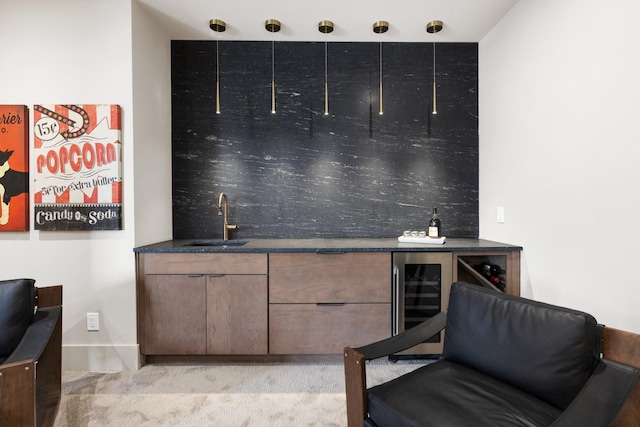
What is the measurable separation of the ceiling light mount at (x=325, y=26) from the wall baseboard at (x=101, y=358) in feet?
9.40

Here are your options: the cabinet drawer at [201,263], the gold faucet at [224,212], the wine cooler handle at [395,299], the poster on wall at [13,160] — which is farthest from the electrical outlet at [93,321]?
the wine cooler handle at [395,299]

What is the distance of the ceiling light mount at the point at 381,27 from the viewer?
2480mm

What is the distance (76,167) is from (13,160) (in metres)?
0.42

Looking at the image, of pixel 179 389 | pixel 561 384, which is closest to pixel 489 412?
pixel 561 384

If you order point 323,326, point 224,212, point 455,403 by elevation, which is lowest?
point 323,326

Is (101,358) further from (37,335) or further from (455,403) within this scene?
(455,403)

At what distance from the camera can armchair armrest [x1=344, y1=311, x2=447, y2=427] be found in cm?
124

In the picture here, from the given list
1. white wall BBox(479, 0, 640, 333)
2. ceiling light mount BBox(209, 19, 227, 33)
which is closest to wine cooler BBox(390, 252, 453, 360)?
white wall BBox(479, 0, 640, 333)

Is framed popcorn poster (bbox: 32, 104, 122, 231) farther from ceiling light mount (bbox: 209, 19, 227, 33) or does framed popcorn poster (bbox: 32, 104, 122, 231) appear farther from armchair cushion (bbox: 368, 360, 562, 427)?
armchair cushion (bbox: 368, 360, 562, 427)

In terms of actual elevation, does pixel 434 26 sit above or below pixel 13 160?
above

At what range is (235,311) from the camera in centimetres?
224

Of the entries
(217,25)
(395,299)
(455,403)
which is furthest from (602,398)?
(217,25)

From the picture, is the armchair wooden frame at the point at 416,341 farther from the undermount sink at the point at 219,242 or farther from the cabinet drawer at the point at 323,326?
the undermount sink at the point at 219,242

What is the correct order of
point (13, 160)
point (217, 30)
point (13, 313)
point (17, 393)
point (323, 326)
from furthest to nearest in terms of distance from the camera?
point (217, 30) → point (323, 326) → point (13, 160) → point (13, 313) → point (17, 393)
